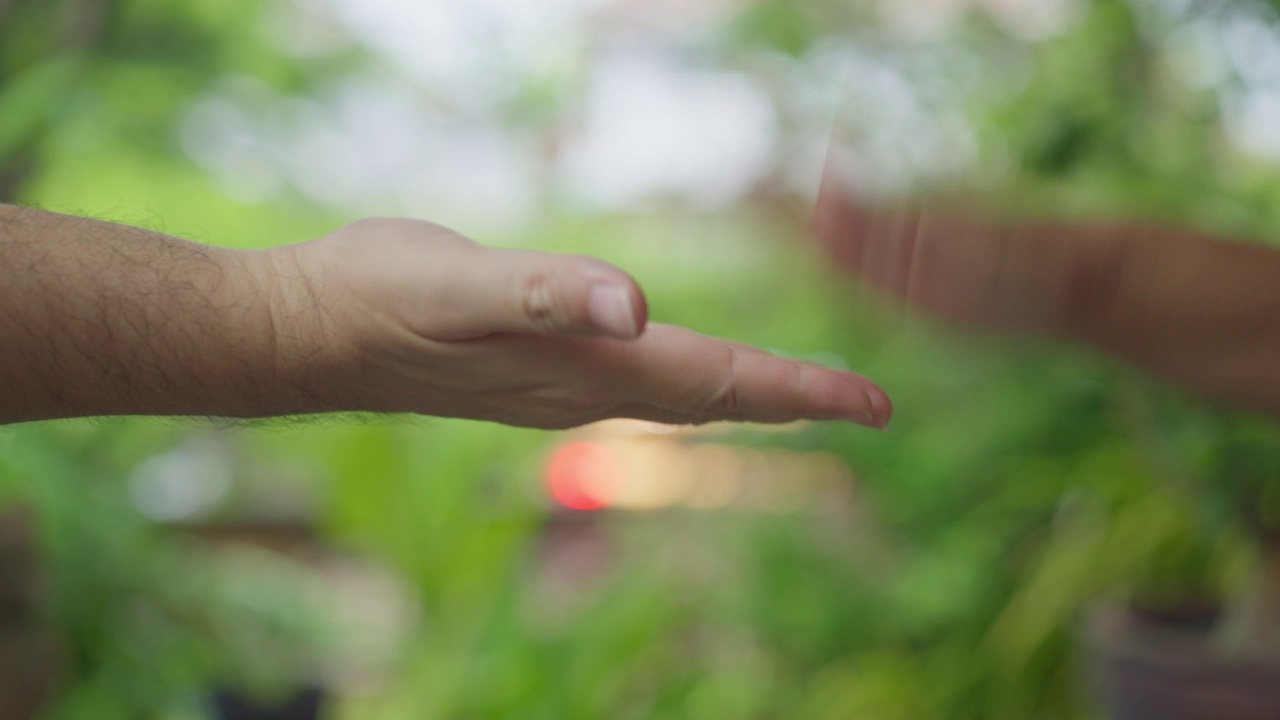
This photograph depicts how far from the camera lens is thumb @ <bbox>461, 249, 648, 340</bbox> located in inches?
12.3

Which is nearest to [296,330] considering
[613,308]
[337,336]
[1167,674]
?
[337,336]

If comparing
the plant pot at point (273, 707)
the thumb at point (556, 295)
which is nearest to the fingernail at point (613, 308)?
the thumb at point (556, 295)

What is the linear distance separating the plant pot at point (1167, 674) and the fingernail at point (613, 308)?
22.2 inches

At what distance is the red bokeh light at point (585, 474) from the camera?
2.44 meters

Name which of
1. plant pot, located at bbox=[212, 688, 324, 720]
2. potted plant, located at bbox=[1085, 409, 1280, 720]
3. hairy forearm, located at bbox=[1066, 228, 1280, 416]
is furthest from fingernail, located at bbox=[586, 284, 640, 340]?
plant pot, located at bbox=[212, 688, 324, 720]

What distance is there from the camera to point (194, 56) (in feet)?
4.84

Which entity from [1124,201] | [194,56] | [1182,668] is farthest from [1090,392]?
[194,56]

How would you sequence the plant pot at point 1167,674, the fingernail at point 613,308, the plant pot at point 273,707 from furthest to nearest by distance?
the plant pot at point 273,707 → the plant pot at point 1167,674 → the fingernail at point 613,308

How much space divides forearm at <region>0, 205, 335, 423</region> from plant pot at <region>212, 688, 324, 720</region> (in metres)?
1.19

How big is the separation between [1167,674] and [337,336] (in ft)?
2.01

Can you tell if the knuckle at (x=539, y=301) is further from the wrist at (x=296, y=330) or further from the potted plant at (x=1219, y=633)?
the potted plant at (x=1219, y=633)

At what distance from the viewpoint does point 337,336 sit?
0.37m

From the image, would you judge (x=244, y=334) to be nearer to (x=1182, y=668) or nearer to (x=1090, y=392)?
(x=1182, y=668)

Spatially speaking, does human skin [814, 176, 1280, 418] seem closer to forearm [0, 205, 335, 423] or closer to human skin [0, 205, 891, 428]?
human skin [0, 205, 891, 428]
